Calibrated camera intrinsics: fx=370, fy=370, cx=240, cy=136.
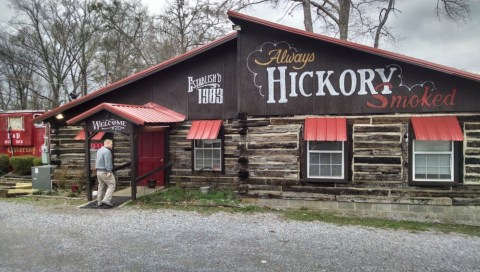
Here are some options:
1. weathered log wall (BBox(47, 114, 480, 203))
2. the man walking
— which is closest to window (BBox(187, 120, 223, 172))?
weathered log wall (BBox(47, 114, 480, 203))

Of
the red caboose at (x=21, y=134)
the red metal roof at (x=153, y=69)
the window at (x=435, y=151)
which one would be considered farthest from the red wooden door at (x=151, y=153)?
the window at (x=435, y=151)

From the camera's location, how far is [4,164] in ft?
53.4

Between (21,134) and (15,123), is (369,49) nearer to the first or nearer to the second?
(21,134)

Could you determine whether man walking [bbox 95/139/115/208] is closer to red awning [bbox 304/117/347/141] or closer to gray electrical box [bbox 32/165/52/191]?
gray electrical box [bbox 32/165/52/191]

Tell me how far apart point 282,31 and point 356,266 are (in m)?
6.44

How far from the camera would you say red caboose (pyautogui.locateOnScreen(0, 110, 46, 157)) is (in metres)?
16.9

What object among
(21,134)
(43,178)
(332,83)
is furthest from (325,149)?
(21,134)

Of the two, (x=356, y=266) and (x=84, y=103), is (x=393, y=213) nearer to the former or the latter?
(x=356, y=266)

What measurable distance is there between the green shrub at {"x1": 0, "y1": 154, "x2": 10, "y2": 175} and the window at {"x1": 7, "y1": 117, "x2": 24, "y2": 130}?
142cm

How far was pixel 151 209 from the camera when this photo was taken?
393 inches

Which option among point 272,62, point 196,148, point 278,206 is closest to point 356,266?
point 278,206

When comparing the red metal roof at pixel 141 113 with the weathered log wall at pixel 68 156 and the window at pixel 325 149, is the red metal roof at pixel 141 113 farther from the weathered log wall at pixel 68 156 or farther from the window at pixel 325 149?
the window at pixel 325 149

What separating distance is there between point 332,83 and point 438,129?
278 cm

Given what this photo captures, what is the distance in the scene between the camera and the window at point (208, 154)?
12.3 m
